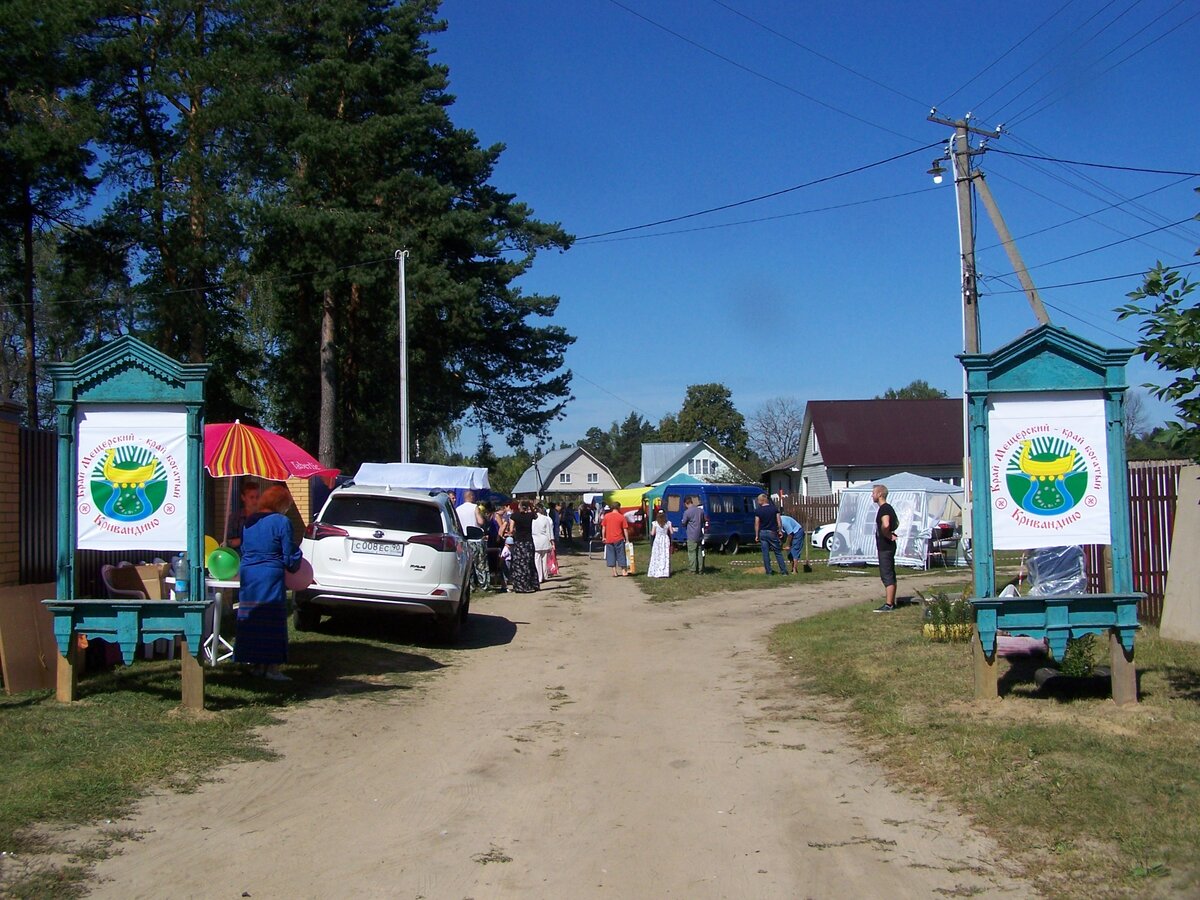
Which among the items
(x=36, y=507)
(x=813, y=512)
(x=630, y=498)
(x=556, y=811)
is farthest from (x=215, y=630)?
(x=630, y=498)

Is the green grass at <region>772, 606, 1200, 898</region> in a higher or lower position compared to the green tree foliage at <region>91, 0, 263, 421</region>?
lower

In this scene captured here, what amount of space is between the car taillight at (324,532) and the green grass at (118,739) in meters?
1.28

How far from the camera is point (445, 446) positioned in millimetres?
66375

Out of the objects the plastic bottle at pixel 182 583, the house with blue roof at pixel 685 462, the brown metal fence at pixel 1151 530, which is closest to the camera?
the plastic bottle at pixel 182 583

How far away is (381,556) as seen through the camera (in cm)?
1183

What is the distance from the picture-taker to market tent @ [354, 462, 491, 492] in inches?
712

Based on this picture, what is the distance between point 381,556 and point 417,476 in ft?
23.5

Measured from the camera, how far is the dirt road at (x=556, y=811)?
4879 millimetres

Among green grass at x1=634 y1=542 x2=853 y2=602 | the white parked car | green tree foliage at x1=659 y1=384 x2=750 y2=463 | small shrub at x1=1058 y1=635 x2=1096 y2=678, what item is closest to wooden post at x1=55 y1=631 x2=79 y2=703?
small shrub at x1=1058 y1=635 x2=1096 y2=678

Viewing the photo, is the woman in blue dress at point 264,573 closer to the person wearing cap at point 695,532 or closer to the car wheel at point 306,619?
the car wheel at point 306,619

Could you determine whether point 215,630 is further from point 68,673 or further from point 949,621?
point 949,621

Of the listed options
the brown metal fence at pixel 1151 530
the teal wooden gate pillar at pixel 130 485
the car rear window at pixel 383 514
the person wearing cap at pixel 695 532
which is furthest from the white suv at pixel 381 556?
the person wearing cap at pixel 695 532

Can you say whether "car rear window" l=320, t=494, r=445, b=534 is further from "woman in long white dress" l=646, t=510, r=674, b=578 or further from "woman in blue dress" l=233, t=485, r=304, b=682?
"woman in long white dress" l=646, t=510, r=674, b=578

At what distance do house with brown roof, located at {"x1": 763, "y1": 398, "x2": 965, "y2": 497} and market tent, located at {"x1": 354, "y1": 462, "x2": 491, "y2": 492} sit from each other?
30635 millimetres
